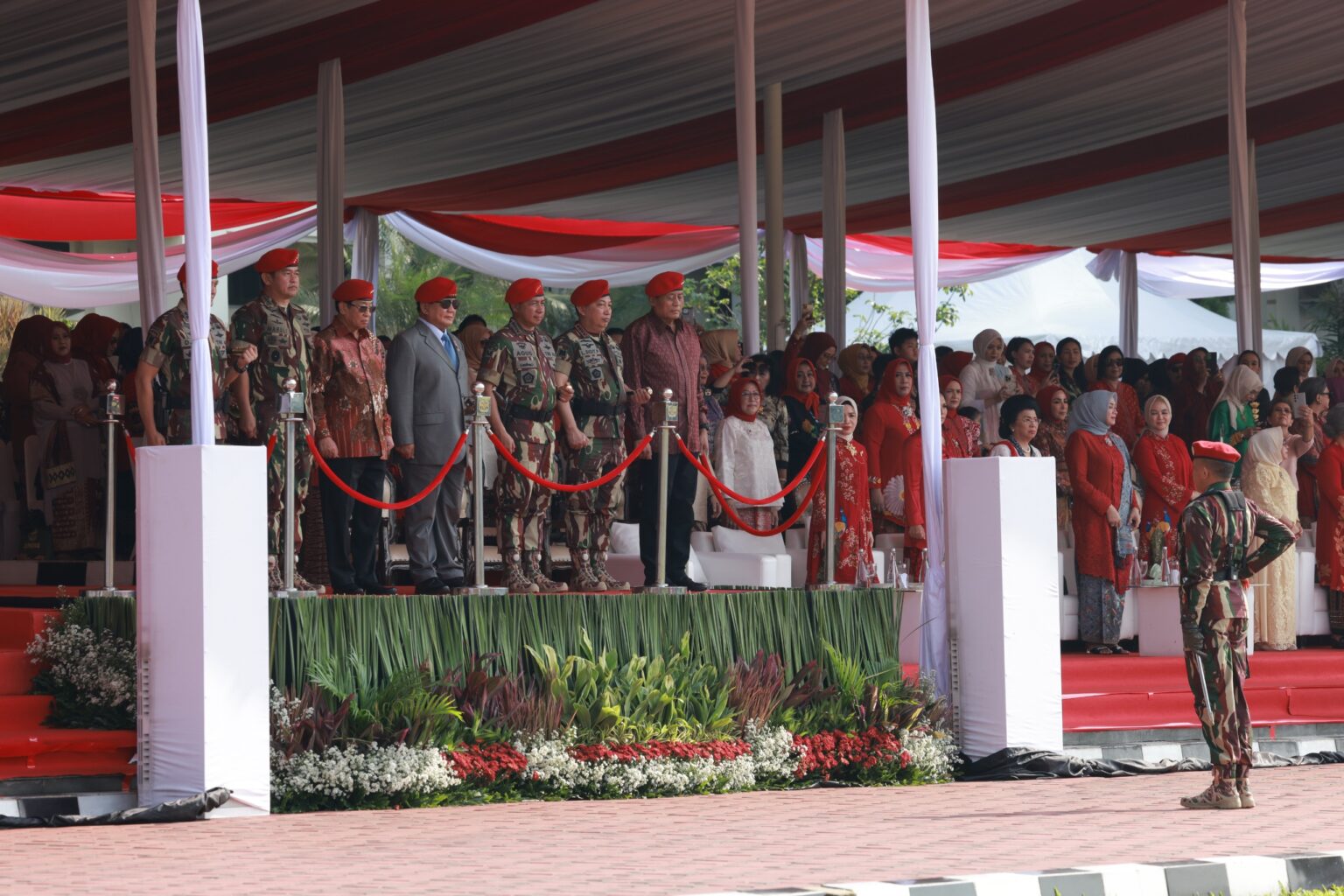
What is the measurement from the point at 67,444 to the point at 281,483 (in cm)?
237

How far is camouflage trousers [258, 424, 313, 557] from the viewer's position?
7891 millimetres

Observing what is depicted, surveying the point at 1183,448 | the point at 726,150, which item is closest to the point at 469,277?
the point at 726,150

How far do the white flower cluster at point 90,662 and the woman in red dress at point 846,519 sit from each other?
3502mm

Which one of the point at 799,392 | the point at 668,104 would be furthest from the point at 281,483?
the point at 668,104

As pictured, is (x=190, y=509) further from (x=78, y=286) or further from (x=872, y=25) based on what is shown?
(x=78, y=286)

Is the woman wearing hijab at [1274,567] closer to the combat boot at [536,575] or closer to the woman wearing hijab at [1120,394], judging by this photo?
the woman wearing hijab at [1120,394]

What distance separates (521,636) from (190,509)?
149 cm

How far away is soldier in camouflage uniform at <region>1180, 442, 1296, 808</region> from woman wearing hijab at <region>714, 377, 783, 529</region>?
277 cm

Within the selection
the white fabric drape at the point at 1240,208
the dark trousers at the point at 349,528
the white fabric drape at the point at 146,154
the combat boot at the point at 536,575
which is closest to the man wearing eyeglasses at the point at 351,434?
the dark trousers at the point at 349,528

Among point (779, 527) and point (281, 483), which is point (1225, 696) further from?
point (281, 483)

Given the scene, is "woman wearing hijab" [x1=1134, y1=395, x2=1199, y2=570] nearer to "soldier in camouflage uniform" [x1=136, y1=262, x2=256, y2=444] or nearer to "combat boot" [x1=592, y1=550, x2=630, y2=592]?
"combat boot" [x1=592, y1=550, x2=630, y2=592]

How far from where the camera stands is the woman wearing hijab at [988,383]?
1159 cm

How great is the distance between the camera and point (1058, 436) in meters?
11.0

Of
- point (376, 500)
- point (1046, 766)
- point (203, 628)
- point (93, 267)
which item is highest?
point (93, 267)
